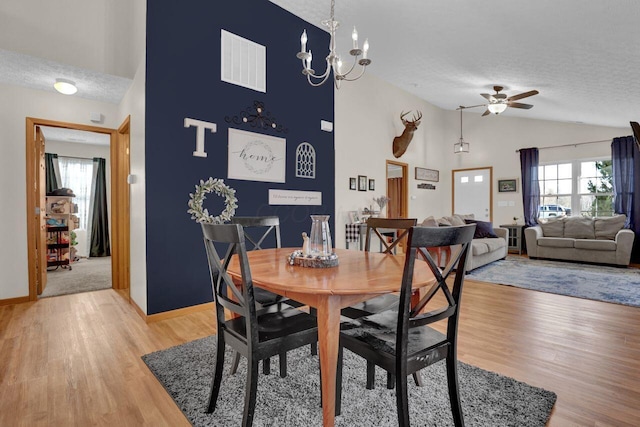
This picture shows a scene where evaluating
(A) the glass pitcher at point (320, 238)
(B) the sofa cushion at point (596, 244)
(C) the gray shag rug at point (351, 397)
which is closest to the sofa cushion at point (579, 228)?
(B) the sofa cushion at point (596, 244)

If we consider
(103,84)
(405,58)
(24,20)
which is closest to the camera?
(24,20)

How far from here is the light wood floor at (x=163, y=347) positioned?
1651 mm

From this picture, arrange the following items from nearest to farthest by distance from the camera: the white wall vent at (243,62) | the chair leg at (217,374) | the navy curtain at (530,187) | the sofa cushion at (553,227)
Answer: the chair leg at (217,374), the white wall vent at (243,62), the sofa cushion at (553,227), the navy curtain at (530,187)

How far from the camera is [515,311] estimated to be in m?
3.22

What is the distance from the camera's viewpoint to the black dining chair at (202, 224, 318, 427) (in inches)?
53.2

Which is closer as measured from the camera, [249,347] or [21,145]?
[249,347]

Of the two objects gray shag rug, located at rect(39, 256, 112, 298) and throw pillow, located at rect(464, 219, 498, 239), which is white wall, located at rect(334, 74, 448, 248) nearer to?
throw pillow, located at rect(464, 219, 498, 239)

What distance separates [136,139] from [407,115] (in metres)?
5.52

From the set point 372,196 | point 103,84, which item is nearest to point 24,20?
point 103,84

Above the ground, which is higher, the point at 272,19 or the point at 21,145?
the point at 272,19

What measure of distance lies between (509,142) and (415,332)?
7444 millimetres

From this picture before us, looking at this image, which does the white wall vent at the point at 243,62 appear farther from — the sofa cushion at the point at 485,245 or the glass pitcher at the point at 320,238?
the sofa cushion at the point at 485,245

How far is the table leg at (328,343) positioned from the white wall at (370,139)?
13.0ft

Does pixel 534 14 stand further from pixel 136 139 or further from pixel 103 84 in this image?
pixel 103 84
